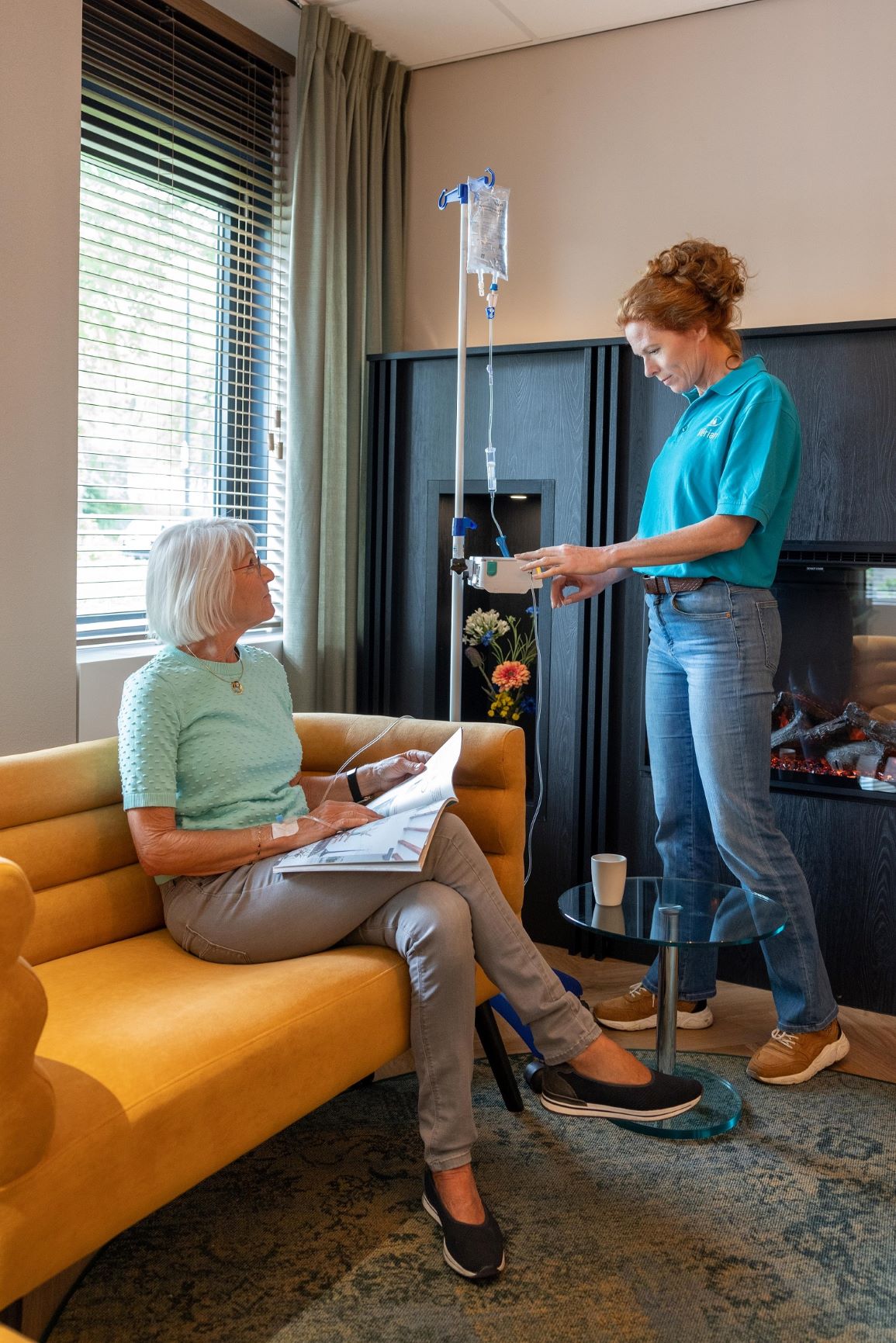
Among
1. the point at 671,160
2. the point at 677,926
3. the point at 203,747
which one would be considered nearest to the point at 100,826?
the point at 203,747

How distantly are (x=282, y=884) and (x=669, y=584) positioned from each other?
1047 mm

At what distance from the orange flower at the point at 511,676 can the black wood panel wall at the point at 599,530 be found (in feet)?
0.49

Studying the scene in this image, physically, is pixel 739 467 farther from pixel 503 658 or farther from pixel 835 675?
pixel 503 658

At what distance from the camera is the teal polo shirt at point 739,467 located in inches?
89.0

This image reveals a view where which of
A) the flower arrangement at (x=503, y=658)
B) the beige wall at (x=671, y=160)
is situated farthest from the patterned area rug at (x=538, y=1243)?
the beige wall at (x=671, y=160)

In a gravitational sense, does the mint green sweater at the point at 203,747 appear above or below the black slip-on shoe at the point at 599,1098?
above

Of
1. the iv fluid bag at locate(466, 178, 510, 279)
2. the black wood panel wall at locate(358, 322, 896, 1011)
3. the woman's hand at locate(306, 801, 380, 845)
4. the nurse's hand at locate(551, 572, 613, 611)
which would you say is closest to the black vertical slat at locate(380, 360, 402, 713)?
the black wood panel wall at locate(358, 322, 896, 1011)

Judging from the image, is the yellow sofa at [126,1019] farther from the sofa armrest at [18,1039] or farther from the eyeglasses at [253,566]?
the eyeglasses at [253,566]

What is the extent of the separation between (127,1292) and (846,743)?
77.8 inches

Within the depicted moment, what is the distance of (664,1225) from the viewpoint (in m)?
1.84

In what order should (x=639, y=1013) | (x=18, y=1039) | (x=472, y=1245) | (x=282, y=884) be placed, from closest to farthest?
(x=18, y=1039) < (x=472, y=1245) < (x=282, y=884) < (x=639, y=1013)

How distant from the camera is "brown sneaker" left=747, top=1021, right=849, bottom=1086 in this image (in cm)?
236

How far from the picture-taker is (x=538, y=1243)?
70.3 inches

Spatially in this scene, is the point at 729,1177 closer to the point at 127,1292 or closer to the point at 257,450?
the point at 127,1292
